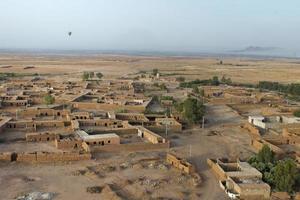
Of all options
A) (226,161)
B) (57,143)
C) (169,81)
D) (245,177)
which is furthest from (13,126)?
(169,81)

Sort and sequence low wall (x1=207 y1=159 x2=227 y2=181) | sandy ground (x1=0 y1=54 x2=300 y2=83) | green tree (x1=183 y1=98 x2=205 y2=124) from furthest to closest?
1. sandy ground (x1=0 y1=54 x2=300 y2=83)
2. green tree (x1=183 y1=98 x2=205 y2=124)
3. low wall (x1=207 y1=159 x2=227 y2=181)

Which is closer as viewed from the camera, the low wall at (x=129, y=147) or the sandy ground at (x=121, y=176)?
the sandy ground at (x=121, y=176)

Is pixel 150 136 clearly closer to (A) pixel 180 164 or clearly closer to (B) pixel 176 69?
(A) pixel 180 164

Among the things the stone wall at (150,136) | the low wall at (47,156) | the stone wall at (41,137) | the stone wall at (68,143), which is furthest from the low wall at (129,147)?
the stone wall at (41,137)

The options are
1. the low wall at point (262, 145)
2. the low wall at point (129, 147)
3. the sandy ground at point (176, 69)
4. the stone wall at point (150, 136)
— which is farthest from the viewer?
the sandy ground at point (176, 69)

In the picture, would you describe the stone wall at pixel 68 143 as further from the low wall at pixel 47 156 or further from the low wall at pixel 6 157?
the low wall at pixel 6 157

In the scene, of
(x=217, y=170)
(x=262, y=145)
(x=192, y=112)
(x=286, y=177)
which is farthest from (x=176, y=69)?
(x=286, y=177)

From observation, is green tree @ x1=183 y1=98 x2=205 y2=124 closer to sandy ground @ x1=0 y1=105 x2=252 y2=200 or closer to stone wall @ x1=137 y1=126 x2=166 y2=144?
stone wall @ x1=137 y1=126 x2=166 y2=144

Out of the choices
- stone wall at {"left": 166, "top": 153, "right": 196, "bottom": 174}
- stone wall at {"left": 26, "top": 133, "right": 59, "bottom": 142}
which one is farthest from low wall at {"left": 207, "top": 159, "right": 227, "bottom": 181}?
stone wall at {"left": 26, "top": 133, "right": 59, "bottom": 142}

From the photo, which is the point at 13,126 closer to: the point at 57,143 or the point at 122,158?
the point at 57,143
